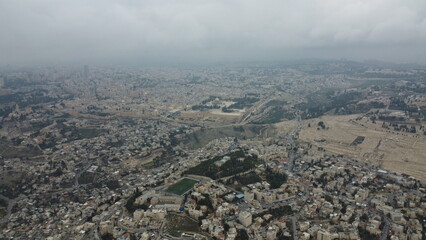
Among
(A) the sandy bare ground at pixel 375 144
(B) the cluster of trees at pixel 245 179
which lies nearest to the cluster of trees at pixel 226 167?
(B) the cluster of trees at pixel 245 179

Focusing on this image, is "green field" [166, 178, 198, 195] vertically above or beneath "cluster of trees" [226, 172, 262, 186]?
beneath

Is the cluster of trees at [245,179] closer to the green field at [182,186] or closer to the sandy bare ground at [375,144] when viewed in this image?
the green field at [182,186]

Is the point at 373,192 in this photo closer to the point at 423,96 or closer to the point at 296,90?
the point at 423,96

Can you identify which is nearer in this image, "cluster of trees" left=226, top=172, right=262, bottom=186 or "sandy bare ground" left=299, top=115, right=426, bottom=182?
"cluster of trees" left=226, top=172, right=262, bottom=186

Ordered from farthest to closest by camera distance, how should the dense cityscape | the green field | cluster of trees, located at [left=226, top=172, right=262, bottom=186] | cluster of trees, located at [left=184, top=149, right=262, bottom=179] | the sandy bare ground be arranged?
the sandy bare ground < cluster of trees, located at [left=184, top=149, right=262, bottom=179] < cluster of trees, located at [left=226, top=172, right=262, bottom=186] < the green field < the dense cityscape

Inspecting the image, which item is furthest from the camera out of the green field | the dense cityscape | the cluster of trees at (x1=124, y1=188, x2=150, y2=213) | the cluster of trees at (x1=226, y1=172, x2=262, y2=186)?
the cluster of trees at (x1=226, y1=172, x2=262, y2=186)

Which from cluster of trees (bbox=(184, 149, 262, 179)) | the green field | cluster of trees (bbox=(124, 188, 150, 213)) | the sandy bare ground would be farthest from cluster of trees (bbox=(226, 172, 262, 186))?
the sandy bare ground

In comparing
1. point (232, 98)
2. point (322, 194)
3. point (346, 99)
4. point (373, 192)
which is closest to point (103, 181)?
point (322, 194)

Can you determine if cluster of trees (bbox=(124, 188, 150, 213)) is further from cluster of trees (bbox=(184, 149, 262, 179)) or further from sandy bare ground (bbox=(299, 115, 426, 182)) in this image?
sandy bare ground (bbox=(299, 115, 426, 182))
